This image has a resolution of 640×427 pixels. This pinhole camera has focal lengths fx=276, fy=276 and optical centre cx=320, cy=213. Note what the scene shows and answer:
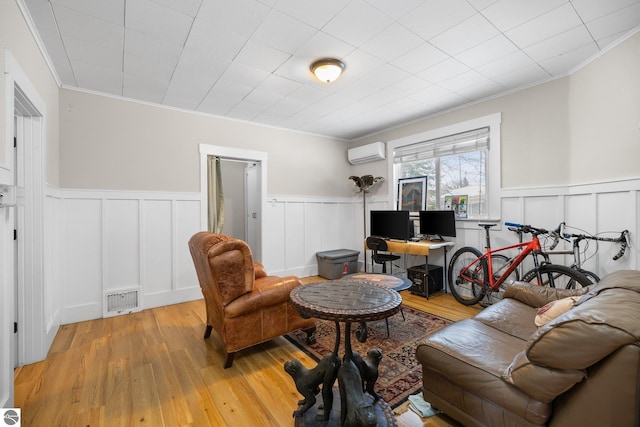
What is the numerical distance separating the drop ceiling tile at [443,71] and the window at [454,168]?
3.72ft

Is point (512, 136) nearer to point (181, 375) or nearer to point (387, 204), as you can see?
point (387, 204)

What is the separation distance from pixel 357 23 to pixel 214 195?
3030 mm

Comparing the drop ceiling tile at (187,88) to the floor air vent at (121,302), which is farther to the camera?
the floor air vent at (121,302)

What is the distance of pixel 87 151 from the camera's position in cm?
318

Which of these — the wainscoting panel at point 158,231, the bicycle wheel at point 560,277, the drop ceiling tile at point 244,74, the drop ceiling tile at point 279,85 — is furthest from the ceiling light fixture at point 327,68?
the bicycle wheel at point 560,277

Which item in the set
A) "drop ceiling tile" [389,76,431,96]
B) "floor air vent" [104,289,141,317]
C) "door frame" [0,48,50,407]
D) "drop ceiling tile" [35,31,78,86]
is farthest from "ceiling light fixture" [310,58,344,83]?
"floor air vent" [104,289,141,317]

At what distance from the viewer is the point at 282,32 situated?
222cm

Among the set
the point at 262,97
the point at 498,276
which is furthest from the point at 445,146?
the point at 262,97

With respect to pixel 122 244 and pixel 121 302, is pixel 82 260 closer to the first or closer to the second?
pixel 122 244

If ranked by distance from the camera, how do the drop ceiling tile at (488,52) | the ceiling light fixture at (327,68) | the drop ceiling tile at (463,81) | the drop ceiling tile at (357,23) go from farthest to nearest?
the drop ceiling tile at (463,81), the ceiling light fixture at (327,68), the drop ceiling tile at (488,52), the drop ceiling tile at (357,23)

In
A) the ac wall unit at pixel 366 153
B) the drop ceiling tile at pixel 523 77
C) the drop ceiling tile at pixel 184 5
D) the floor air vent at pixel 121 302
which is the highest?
the drop ceiling tile at pixel 523 77

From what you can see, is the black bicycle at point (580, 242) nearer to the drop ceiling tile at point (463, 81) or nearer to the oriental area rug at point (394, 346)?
the oriental area rug at point (394, 346)

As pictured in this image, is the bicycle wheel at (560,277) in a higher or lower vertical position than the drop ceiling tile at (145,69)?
lower

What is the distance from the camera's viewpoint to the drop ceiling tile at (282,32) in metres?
2.07
